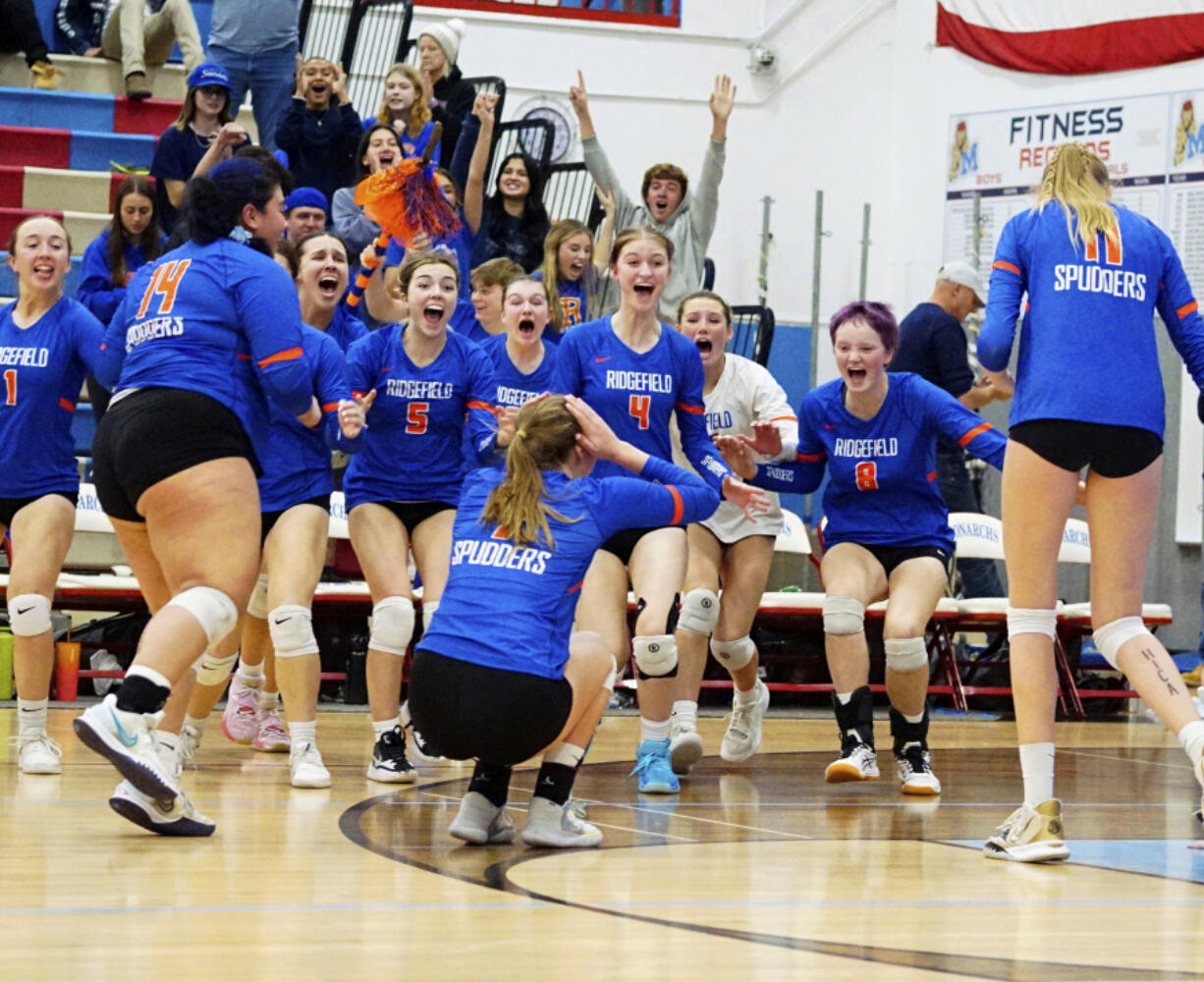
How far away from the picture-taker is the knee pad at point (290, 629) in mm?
5730

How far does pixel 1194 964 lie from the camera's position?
128 inches

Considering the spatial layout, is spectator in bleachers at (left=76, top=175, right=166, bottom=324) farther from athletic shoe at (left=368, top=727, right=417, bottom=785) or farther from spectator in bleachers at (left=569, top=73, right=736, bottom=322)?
athletic shoe at (left=368, top=727, right=417, bottom=785)

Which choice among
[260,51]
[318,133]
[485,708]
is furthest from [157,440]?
[260,51]

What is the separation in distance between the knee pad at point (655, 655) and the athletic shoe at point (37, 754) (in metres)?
1.95

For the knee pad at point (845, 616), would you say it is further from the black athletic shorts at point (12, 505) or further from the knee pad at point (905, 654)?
the black athletic shorts at point (12, 505)

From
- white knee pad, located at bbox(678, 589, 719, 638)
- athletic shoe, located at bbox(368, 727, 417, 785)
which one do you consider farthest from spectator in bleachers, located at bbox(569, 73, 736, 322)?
athletic shoe, located at bbox(368, 727, 417, 785)

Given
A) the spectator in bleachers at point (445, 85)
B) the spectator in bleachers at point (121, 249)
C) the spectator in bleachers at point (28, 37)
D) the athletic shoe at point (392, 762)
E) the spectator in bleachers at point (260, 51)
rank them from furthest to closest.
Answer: the spectator in bleachers at point (28, 37) < the spectator in bleachers at point (260, 51) < the spectator in bleachers at point (445, 85) < the spectator in bleachers at point (121, 249) < the athletic shoe at point (392, 762)

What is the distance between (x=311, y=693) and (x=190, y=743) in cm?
66

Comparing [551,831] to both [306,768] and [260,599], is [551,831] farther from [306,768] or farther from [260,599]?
[260,599]

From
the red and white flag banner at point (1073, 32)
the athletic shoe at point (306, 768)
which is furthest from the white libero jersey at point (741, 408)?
the red and white flag banner at point (1073, 32)

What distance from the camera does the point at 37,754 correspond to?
580 cm

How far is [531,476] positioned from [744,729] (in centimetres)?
268

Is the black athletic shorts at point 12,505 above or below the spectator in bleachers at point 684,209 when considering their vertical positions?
below

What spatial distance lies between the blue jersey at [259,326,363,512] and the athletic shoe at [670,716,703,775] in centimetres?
148
